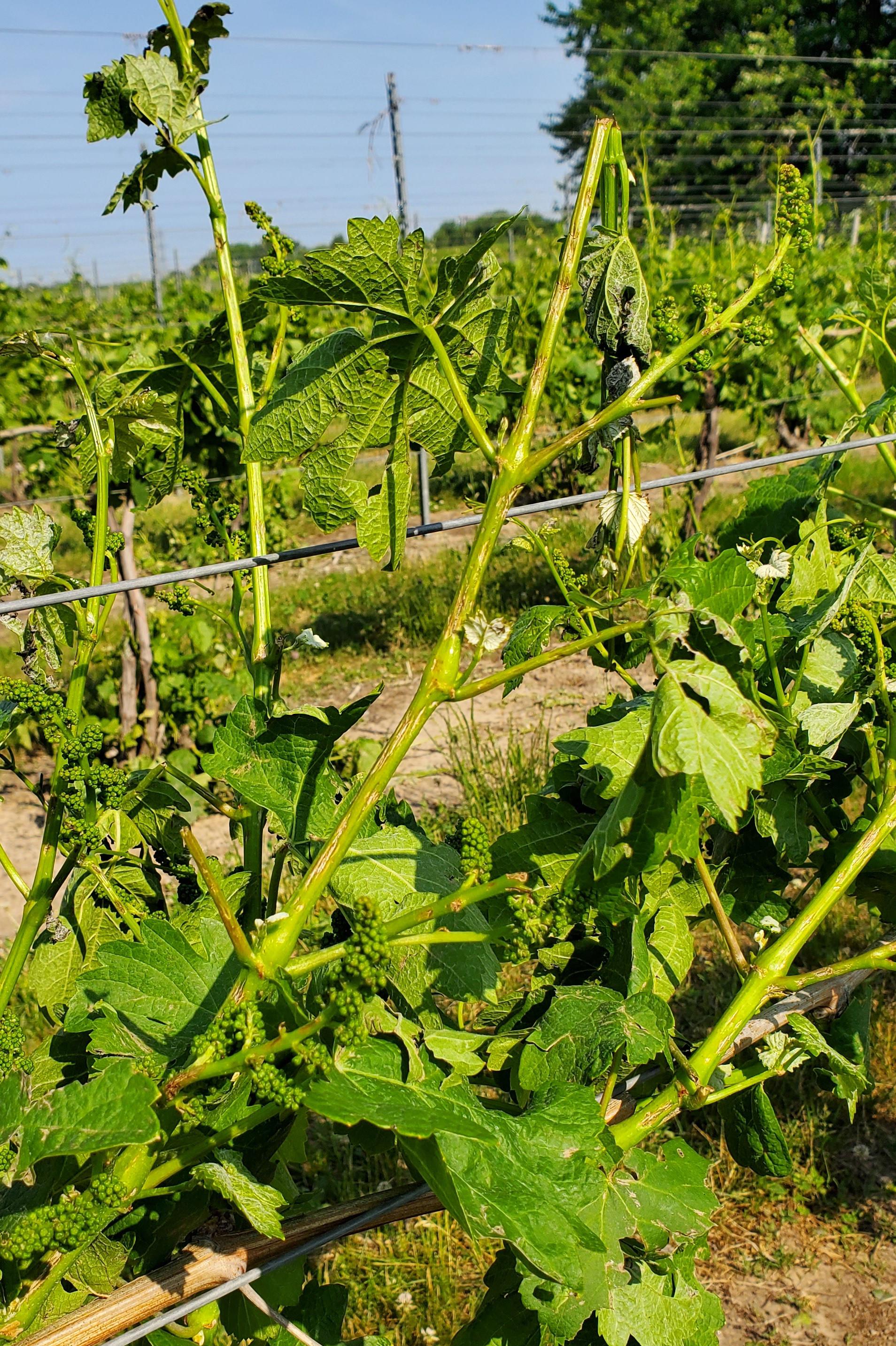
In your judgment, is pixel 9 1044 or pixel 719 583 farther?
pixel 719 583

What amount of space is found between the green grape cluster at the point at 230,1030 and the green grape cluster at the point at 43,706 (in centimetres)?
34

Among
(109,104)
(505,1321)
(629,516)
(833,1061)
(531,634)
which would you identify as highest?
(109,104)

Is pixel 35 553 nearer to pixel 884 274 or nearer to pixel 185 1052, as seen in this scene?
pixel 185 1052

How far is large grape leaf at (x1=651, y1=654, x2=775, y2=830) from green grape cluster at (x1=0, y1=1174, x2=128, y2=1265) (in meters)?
0.51

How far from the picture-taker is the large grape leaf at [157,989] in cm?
95

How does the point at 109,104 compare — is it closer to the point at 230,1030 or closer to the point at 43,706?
the point at 43,706

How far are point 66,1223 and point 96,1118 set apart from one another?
0.07 meters

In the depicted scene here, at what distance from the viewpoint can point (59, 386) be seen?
26.8 ft

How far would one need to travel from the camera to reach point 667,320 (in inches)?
40.6

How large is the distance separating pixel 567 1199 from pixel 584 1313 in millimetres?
226

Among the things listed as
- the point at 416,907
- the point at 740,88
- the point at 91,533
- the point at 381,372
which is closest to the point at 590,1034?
the point at 416,907

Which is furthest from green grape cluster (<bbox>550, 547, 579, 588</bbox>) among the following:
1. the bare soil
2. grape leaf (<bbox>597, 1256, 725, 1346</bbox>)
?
the bare soil

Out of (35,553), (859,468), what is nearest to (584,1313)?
(35,553)

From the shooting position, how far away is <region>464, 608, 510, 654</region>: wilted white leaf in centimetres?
98
